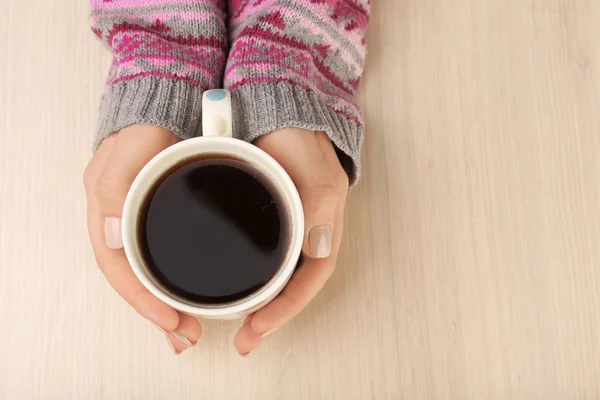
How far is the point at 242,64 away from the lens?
461 millimetres

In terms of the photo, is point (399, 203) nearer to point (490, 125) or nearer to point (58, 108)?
point (490, 125)

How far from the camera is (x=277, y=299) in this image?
437 mm

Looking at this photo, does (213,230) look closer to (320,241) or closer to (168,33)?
(320,241)

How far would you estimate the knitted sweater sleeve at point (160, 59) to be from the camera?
0.44 metres

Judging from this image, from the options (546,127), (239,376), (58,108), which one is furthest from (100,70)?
(546,127)

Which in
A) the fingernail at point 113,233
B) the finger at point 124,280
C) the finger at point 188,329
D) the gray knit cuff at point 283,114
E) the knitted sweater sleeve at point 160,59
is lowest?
the finger at point 188,329

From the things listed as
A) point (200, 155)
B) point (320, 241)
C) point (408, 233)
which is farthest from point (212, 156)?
point (408, 233)

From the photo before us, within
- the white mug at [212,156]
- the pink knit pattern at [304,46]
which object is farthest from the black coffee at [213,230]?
the pink knit pattern at [304,46]

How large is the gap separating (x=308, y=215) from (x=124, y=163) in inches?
5.6

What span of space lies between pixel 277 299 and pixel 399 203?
5.9 inches

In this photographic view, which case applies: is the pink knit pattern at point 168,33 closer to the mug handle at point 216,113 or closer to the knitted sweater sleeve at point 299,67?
the knitted sweater sleeve at point 299,67

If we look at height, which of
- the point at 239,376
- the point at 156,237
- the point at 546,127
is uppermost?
the point at 546,127

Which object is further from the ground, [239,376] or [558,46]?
[558,46]

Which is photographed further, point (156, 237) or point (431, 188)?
point (431, 188)
